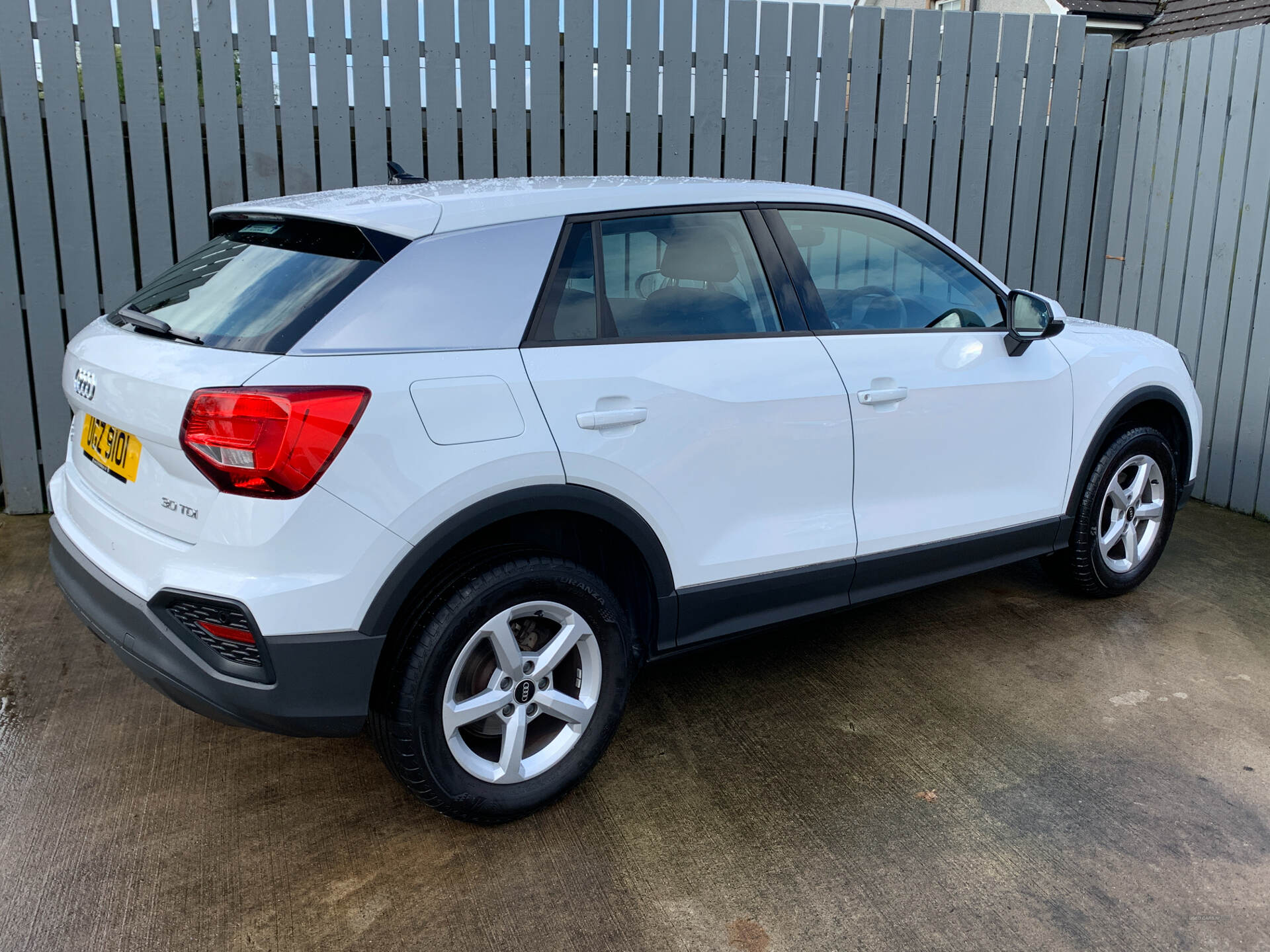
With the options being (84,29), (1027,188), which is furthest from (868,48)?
(84,29)

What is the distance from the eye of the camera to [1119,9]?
13719mm

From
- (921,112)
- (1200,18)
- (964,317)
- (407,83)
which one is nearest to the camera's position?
(964,317)

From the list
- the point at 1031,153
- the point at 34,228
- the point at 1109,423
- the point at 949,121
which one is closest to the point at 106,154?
the point at 34,228

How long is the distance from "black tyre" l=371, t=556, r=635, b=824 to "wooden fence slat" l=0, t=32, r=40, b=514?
154 inches

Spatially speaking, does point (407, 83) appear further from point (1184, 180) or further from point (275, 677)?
point (1184, 180)

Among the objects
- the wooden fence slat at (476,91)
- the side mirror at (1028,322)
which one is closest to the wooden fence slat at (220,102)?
the wooden fence slat at (476,91)

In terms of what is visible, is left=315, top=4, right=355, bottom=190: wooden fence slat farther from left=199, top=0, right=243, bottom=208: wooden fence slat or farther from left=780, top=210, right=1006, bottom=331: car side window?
left=780, top=210, right=1006, bottom=331: car side window

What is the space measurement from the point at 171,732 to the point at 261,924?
1102 mm

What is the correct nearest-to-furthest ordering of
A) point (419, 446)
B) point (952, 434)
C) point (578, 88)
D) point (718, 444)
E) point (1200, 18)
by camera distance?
point (419, 446), point (718, 444), point (952, 434), point (578, 88), point (1200, 18)

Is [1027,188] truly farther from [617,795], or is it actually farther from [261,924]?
[261,924]

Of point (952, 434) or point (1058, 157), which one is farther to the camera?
point (1058, 157)

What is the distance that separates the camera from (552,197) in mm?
2896

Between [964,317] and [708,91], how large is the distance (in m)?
2.89

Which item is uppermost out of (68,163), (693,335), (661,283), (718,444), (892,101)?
(892,101)
